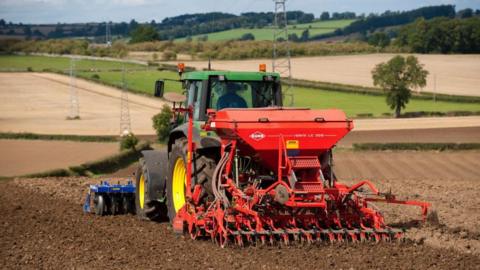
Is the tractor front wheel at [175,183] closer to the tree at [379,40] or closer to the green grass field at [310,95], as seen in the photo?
the green grass field at [310,95]

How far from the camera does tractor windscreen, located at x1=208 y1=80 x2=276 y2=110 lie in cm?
1322

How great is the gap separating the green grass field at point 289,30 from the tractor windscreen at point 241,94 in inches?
2167

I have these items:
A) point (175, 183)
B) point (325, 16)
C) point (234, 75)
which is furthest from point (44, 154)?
point (325, 16)

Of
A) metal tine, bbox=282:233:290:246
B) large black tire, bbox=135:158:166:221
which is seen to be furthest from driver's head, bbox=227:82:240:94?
metal tine, bbox=282:233:290:246

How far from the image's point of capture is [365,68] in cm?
7531

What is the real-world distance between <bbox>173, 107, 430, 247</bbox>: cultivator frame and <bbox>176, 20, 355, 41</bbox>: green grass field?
5656 centimetres

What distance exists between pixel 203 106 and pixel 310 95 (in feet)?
156

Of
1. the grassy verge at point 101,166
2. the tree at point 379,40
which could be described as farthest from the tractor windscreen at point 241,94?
the tree at point 379,40

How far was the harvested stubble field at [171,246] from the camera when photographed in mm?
10344

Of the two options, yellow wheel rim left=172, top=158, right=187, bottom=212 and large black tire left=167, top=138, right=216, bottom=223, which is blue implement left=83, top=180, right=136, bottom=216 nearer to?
yellow wheel rim left=172, top=158, right=187, bottom=212

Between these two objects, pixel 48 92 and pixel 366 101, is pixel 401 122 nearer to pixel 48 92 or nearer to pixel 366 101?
pixel 366 101

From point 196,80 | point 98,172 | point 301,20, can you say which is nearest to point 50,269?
point 196,80

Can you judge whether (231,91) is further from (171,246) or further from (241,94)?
(171,246)

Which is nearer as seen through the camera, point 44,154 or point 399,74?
point 44,154
